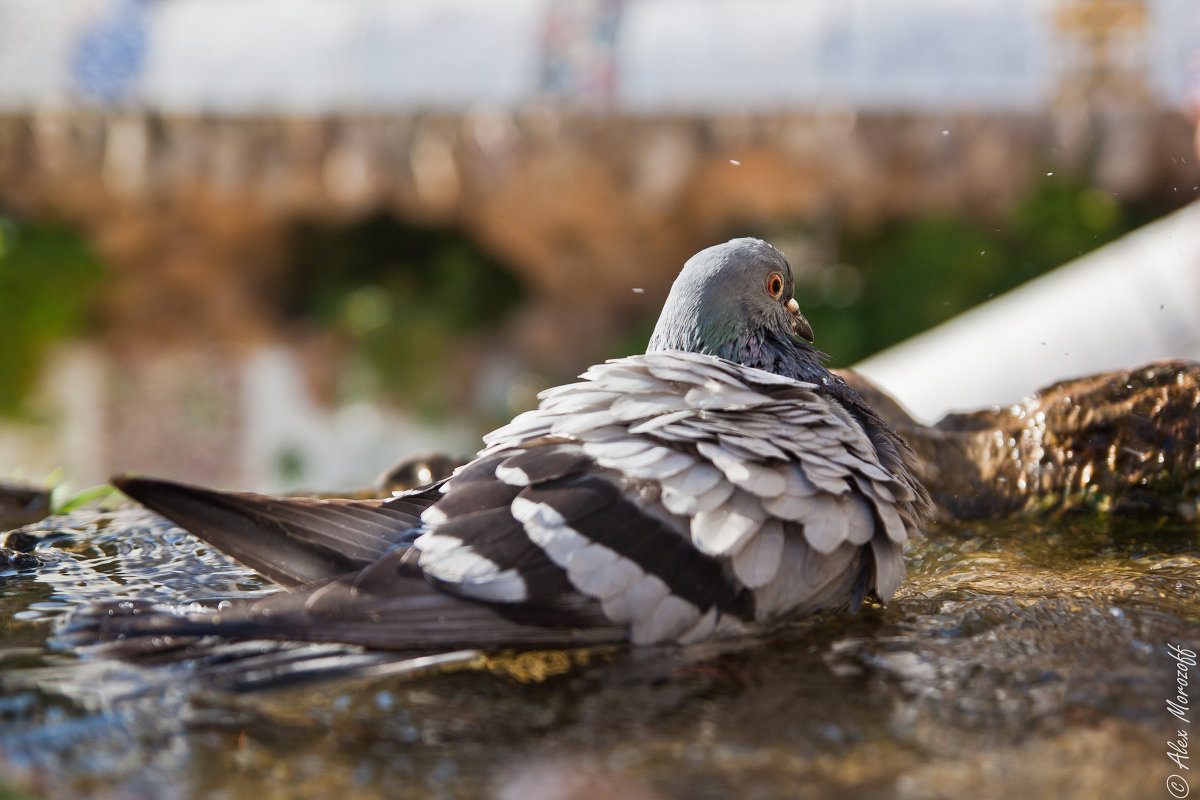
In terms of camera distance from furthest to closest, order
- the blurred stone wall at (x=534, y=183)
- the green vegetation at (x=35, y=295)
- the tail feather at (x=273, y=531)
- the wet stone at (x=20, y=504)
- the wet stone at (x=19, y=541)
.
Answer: the green vegetation at (x=35, y=295)
the blurred stone wall at (x=534, y=183)
the wet stone at (x=20, y=504)
the wet stone at (x=19, y=541)
the tail feather at (x=273, y=531)

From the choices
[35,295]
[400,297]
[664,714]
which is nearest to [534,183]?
[400,297]

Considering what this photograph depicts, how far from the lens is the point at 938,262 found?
29.9 feet

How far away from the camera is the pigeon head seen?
2.34 m

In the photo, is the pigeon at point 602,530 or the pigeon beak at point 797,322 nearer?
the pigeon at point 602,530

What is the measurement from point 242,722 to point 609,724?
20.2 inches

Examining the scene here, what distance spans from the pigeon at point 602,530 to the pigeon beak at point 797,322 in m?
0.39

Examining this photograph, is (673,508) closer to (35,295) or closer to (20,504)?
(20,504)

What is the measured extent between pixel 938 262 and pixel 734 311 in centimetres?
728

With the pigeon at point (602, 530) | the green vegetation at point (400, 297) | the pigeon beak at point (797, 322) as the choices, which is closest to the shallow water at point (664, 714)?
the pigeon at point (602, 530)

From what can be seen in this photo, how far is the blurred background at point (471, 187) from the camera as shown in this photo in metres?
8.57

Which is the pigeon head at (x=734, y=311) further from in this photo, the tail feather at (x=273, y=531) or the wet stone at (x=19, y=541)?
the wet stone at (x=19, y=541)

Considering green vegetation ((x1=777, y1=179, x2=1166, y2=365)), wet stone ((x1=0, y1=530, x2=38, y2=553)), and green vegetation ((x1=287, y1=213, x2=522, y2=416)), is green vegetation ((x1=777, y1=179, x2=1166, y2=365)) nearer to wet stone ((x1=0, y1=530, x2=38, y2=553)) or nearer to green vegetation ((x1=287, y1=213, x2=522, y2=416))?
Result: green vegetation ((x1=287, y1=213, x2=522, y2=416))

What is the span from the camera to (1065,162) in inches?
332

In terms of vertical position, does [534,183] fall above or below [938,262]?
above
